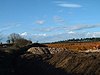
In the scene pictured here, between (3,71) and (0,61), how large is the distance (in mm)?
4714

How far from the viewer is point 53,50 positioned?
238 ft

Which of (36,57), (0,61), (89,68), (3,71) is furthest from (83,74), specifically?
(36,57)

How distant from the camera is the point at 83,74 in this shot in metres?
39.2

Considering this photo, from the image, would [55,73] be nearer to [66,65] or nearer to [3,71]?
[66,65]

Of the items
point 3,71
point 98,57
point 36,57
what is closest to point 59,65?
point 98,57

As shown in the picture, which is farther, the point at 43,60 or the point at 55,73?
the point at 43,60

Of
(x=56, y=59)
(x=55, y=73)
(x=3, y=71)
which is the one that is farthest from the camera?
(x=56, y=59)

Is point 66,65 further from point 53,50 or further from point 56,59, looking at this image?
point 53,50

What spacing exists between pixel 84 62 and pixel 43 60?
32.1 feet

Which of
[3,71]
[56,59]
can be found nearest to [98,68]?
[56,59]

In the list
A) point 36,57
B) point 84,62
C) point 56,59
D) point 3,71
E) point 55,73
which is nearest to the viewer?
point 3,71

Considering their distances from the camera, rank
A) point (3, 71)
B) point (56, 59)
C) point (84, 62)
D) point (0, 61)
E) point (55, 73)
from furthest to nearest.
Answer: point (56, 59)
point (84, 62)
point (55, 73)
point (0, 61)
point (3, 71)

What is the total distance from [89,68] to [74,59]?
16.0ft

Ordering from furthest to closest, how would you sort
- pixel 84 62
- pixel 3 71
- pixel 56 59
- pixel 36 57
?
1. pixel 36 57
2. pixel 56 59
3. pixel 84 62
4. pixel 3 71
